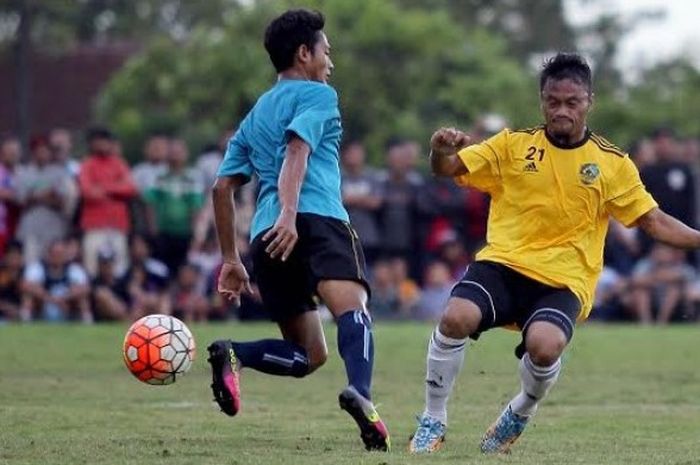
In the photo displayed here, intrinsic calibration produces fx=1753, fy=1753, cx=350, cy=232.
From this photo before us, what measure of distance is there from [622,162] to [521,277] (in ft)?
2.61

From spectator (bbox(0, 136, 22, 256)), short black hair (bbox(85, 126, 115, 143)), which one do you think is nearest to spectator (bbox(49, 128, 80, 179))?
short black hair (bbox(85, 126, 115, 143))

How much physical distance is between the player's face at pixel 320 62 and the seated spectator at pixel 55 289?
1144 centimetres

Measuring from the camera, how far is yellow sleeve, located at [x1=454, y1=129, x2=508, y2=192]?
8836 millimetres

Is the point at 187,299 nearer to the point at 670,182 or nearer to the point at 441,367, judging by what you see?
the point at 670,182

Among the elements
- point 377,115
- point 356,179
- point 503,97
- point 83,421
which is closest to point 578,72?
point 83,421

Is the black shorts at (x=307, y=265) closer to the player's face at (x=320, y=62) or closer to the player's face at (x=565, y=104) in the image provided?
the player's face at (x=320, y=62)

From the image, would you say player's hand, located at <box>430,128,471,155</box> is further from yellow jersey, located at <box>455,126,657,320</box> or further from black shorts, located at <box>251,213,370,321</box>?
black shorts, located at <box>251,213,370,321</box>

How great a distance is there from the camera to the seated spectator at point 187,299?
805 inches

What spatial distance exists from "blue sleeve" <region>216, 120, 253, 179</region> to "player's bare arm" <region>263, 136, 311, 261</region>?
44cm

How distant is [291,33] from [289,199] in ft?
2.94

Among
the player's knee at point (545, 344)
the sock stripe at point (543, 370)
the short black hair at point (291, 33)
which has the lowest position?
the sock stripe at point (543, 370)

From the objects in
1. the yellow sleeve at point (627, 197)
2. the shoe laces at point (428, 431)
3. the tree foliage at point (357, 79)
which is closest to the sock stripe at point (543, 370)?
the shoe laces at point (428, 431)

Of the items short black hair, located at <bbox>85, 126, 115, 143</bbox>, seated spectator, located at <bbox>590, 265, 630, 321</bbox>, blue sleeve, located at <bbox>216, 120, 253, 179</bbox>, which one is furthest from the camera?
seated spectator, located at <bbox>590, 265, 630, 321</bbox>

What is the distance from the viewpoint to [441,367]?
8.61m
